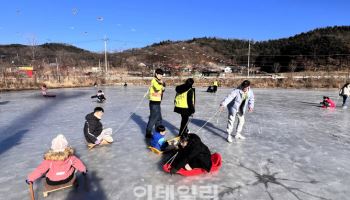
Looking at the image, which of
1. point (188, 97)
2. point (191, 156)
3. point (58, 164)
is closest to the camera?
point (58, 164)

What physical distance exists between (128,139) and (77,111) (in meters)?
5.97

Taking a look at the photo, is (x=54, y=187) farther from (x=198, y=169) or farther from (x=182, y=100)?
(x=182, y=100)

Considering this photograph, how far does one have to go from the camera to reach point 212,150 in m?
7.05

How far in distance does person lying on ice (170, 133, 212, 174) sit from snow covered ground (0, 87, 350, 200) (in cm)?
21

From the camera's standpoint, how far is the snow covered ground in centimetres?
476

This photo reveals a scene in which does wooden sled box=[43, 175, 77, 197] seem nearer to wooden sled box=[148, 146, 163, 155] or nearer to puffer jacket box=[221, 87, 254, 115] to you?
wooden sled box=[148, 146, 163, 155]

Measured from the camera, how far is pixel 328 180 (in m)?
5.30

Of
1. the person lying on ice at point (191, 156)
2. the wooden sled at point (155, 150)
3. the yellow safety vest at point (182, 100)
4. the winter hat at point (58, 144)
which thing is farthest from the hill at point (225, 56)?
the winter hat at point (58, 144)

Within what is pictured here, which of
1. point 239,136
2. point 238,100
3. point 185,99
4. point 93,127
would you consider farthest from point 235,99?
point 93,127

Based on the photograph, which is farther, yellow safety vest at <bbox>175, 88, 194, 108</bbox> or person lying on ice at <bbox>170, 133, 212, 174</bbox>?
yellow safety vest at <bbox>175, 88, 194, 108</bbox>

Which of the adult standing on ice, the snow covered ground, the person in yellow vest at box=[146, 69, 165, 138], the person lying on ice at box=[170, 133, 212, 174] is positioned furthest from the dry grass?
the person lying on ice at box=[170, 133, 212, 174]

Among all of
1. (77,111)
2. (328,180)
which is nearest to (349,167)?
(328,180)

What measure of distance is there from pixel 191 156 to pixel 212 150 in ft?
6.02

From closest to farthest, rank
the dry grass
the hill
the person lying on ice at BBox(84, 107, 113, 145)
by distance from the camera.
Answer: the person lying on ice at BBox(84, 107, 113, 145), the dry grass, the hill
